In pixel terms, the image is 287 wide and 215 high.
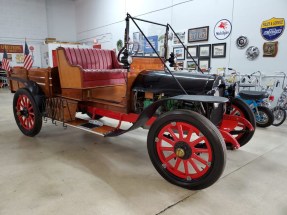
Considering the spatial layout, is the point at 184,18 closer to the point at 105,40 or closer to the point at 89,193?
the point at 105,40

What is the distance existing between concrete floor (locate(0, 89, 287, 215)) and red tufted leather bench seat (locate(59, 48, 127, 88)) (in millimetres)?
964

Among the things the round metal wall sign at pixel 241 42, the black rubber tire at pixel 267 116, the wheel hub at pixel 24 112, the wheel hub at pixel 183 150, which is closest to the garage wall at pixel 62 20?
the round metal wall sign at pixel 241 42

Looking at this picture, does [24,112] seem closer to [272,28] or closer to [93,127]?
[93,127]

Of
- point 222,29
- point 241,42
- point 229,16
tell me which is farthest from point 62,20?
point 241,42

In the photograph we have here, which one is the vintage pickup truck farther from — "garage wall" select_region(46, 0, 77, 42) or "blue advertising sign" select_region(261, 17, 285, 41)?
"garage wall" select_region(46, 0, 77, 42)

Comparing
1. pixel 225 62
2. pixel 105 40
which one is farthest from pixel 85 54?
pixel 105 40

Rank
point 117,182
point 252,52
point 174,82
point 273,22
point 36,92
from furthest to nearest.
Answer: point 252,52 → point 273,22 → point 36,92 → point 174,82 → point 117,182

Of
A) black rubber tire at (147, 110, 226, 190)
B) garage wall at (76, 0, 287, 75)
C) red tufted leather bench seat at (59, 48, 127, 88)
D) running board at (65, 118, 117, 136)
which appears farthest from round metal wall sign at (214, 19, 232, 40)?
black rubber tire at (147, 110, 226, 190)

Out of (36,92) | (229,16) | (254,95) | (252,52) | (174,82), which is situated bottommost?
(254,95)

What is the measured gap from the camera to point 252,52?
5.70m

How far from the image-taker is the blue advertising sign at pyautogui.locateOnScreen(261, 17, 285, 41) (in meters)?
5.12

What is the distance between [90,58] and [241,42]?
4.07 meters

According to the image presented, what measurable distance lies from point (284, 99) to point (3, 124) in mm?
5985

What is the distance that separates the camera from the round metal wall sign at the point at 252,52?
563cm
